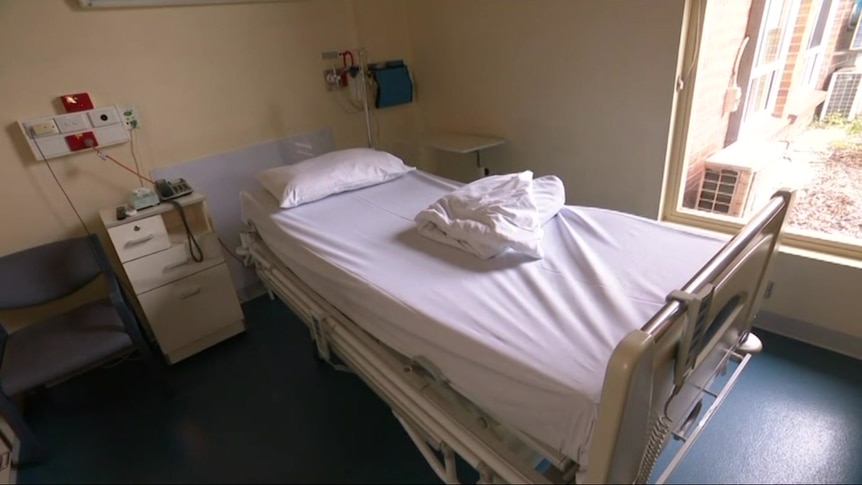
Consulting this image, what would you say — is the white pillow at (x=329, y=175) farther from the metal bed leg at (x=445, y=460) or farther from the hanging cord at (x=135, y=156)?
the metal bed leg at (x=445, y=460)

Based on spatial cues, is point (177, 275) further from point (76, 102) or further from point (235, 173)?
point (76, 102)

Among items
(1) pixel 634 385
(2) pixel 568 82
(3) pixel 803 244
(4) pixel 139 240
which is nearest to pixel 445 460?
(1) pixel 634 385

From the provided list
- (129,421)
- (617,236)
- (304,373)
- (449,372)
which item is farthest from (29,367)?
(617,236)

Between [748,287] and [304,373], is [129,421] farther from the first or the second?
[748,287]

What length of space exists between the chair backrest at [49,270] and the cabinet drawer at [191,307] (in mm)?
283

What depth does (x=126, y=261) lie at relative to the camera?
1.99 metres

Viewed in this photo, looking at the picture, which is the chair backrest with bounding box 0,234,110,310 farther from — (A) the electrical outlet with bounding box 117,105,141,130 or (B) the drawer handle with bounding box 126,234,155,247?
(A) the electrical outlet with bounding box 117,105,141,130

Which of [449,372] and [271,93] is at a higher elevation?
[271,93]

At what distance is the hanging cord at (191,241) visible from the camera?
2.13m

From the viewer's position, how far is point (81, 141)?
208 centimetres

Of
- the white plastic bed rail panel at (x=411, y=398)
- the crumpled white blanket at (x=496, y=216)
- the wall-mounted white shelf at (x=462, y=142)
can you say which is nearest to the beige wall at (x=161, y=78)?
the wall-mounted white shelf at (x=462, y=142)

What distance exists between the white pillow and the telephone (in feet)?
1.24

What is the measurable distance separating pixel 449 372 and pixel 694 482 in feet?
2.60

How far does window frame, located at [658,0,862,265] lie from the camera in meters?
1.87
